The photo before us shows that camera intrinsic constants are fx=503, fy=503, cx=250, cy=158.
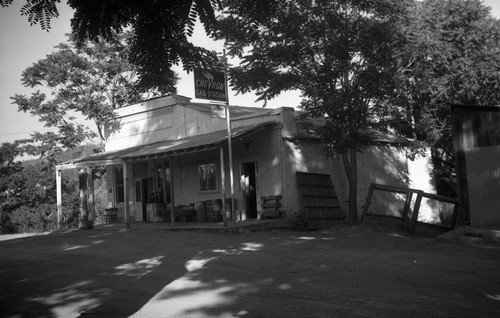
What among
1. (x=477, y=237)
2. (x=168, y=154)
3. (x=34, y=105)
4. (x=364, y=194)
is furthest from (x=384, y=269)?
(x=34, y=105)

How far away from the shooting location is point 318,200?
1934 centimetres

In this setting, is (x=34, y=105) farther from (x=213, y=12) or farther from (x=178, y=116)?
(x=213, y=12)

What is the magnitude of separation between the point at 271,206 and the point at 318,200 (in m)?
1.94

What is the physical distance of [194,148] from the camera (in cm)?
1752

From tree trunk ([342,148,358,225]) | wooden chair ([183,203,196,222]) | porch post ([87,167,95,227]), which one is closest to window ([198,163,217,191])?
wooden chair ([183,203,196,222])

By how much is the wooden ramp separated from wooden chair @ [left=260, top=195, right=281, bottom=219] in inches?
36.8

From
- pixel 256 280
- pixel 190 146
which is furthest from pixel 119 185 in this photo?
pixel 256 280

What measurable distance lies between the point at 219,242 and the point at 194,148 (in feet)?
16.0

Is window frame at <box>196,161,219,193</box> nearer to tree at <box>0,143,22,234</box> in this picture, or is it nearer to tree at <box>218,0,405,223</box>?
tree at <box>218,0,405,223</box>

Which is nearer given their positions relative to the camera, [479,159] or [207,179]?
[479,159]

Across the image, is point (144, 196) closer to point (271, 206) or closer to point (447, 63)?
point (271, 206)

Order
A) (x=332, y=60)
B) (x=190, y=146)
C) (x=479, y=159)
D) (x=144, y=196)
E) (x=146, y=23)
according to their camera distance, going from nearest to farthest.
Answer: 1. (x=146, y=23)
2. (x=479, y=159)
3. (x=332, y=60)
4. (x=190, y=146)
5. (x=144, y=196)

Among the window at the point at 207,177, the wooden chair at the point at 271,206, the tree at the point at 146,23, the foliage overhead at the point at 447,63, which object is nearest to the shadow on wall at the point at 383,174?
the foliage overhead at the point at 447,63

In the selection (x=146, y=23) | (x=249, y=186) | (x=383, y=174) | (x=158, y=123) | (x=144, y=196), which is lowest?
(x=144, y=196)
